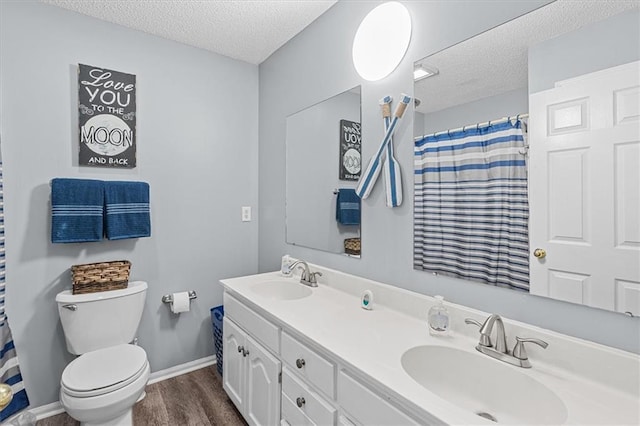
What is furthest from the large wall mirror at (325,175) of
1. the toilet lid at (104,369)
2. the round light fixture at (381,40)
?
the toilet lid at (104,369)

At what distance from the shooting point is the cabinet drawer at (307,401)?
1128 millimetres

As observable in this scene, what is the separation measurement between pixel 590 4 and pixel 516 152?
18.0 inches

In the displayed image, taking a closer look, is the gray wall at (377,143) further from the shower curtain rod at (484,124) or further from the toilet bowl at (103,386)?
the toilet bowl at (103,386)

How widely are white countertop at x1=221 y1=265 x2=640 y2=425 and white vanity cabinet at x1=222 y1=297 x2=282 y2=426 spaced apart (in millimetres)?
240

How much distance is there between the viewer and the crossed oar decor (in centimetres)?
150

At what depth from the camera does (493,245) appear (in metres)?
1.20

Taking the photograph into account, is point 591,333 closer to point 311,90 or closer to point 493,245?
point 493,245

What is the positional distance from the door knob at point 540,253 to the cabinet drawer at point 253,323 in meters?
1.03

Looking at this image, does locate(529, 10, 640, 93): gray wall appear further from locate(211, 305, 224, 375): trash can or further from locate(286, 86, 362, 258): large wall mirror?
locate(211, 305, 224, 375): trash can

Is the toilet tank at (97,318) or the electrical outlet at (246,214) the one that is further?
the electrical outlet at (246,214)

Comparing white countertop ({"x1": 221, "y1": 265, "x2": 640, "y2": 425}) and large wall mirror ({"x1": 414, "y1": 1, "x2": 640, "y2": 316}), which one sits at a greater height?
large wall mirror ({"x1": 414, "y1": 1, "x2": 640, "y2": 316})

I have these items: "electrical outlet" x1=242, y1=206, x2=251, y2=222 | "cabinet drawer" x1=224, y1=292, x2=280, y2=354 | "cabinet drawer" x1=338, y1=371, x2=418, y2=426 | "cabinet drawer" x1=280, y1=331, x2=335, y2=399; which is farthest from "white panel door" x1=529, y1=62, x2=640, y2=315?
"electrical outlet" x1=242, y1=206, x2=251, y2=222

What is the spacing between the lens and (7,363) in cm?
168

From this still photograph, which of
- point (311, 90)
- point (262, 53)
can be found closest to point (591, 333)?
point (311, 90)
